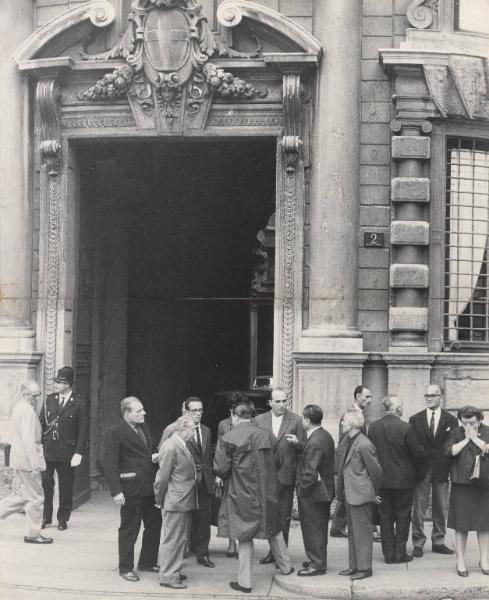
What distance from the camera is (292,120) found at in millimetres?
12891

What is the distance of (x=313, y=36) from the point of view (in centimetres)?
1285

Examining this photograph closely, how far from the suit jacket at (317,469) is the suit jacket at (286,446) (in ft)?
1.23

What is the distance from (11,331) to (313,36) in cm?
531

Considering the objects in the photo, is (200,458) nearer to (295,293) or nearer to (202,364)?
(295,293)

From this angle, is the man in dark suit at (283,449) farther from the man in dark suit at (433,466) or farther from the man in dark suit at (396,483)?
the man in dark suit at (433,466)

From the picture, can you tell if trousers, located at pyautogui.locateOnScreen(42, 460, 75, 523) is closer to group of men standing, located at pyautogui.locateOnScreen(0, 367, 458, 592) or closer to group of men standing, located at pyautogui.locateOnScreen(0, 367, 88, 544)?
group of men standing, located at pyautogui.locateOnScreen(0, 367, 88, 544)

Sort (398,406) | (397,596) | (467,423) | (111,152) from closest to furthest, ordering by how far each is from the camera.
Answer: (397,596) < (467,423) < (398,406) < (111,152)

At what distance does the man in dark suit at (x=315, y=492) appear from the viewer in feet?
32.0

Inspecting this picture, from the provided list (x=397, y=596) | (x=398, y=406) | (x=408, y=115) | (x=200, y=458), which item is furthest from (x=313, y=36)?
(x=397, y=596)

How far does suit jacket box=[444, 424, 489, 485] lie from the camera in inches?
383

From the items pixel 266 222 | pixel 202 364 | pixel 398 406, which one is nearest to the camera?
pixel 398 406

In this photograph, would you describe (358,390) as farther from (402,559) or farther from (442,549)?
(402,559)

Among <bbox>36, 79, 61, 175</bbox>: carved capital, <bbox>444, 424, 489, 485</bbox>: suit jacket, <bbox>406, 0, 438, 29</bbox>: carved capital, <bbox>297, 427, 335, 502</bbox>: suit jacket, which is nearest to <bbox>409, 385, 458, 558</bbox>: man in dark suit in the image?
<bbox>444, 424, 489, 485</bbox>: suit jacket

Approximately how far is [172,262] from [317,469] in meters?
9.96
